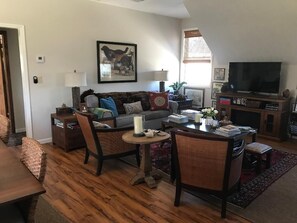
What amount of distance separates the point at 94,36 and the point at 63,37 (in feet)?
2.27

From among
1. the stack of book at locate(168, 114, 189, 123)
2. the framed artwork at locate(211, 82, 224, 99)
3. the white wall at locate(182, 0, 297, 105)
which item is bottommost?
the stack of book at locate(168, 114, 189, 123)

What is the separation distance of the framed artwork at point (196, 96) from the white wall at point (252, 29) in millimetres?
1307

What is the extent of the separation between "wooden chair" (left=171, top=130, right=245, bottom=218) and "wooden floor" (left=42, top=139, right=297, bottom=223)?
0.64 feet

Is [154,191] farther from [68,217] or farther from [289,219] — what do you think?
[289,219]

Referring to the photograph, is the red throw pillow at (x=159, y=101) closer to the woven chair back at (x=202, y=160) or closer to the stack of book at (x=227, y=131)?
the stack of book at (x=227, y=131)

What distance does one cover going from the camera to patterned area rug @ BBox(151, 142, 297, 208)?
2848 mm

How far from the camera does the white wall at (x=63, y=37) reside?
444 cm

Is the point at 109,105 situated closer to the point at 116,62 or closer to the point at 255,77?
the point at 116,62

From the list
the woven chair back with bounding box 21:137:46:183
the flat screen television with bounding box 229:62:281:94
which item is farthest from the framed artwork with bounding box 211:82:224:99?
the woven chair back with bounding box 21:137:46:183

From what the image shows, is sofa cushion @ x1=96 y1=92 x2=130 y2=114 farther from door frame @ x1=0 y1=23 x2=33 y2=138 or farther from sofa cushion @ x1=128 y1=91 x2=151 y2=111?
door frame @ x1=0 y1=23 x2=33 y2=138

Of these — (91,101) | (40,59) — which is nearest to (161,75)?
(91,101)

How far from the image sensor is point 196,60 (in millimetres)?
6895

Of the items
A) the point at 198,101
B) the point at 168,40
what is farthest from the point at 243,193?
the point at 168,40

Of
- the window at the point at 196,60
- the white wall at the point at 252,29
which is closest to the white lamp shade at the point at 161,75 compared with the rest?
the window at the point at 196,60
